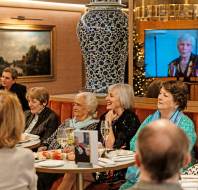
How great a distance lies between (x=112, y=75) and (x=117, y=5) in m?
0.88

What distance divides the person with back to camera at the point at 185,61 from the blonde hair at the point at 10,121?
6.46 m

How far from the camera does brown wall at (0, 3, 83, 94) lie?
38.4 ft

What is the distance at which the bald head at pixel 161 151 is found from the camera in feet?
5.48

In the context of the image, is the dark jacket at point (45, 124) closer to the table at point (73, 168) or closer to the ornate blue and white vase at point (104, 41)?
the ornate blue and white vase at point (104, 41)

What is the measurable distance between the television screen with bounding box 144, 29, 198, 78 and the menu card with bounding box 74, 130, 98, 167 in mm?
5648

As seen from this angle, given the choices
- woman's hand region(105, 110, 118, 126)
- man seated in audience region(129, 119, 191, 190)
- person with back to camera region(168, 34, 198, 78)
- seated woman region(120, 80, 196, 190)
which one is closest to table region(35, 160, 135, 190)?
seated woman region(120, 80, 196, 190)

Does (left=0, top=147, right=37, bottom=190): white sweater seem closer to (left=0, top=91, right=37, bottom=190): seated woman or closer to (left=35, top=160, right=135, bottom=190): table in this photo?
(left=0, top=91, right=37, bottom=190): seated woman

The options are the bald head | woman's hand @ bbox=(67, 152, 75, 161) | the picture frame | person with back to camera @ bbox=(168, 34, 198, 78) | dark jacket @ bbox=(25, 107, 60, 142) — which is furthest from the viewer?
the picture frame

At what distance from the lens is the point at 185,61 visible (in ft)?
29.3

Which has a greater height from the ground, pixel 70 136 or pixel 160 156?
pixel 160 156

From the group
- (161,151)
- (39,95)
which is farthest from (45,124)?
(161,151)

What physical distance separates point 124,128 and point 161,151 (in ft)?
9.35

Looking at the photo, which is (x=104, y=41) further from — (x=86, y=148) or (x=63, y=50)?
(x=63, y=50)

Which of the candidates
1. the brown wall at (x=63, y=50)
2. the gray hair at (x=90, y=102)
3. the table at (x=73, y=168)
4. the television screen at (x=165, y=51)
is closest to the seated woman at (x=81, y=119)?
the gray hair at (x=90, y=102)
